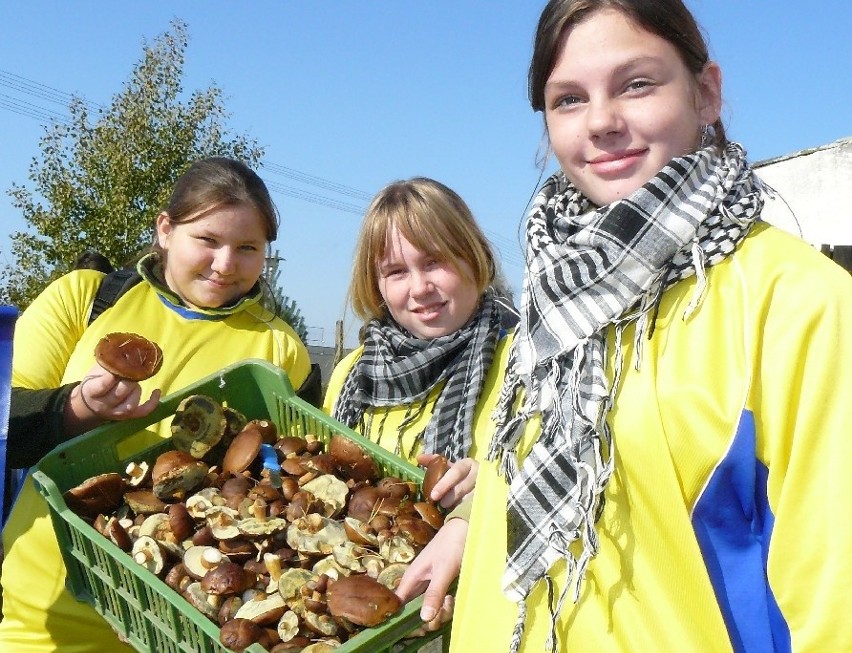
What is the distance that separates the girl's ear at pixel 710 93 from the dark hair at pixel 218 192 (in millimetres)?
1810

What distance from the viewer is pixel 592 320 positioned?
1.38 metres

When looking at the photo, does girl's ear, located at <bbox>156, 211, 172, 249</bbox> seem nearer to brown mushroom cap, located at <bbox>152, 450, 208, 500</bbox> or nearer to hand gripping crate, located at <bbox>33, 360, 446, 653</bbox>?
hand gripping crate, located at <bbox>33, 360, 446, 653</bbox>

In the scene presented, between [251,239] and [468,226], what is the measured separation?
796 mm

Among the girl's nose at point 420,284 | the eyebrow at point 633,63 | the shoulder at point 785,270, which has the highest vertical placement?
the eyebrow at point 633,63

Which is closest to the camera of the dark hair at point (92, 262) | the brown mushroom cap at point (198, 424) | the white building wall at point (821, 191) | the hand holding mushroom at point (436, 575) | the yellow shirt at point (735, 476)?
the yellow shirt at point (735, 476)

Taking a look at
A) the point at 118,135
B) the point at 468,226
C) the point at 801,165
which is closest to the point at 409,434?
the point at 468,226

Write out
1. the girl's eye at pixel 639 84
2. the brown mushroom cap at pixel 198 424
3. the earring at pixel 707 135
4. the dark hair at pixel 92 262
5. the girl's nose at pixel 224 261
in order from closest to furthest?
the girl's eye at pixel 639 84 → the earring at pixel 707 135 → the brown mushroom cap at pixel 198 424 → the girl's nose at pixel 224 261 → the dark hair at pixel 92 262

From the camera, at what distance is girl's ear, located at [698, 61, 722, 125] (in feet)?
4.96

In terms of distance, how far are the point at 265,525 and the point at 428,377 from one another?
845 millimetres

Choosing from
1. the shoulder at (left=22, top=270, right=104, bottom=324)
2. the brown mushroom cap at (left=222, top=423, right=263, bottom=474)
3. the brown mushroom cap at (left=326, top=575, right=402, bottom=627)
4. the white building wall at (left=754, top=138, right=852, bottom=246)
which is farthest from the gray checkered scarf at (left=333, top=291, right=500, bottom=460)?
the white building wall at (left=754, top=138, right=852, bottom=246)

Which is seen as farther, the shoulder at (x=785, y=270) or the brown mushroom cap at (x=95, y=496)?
the brown mushroom cap at (x=95, y=496)

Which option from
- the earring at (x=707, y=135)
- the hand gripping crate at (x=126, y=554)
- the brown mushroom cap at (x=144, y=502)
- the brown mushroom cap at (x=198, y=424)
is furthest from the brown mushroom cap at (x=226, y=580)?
the earring at (x=707, y=135)

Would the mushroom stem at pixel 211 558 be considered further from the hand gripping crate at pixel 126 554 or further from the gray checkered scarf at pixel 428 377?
the gray checkered scarf at pixel 428 377

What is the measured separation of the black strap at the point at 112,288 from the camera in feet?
9.34
